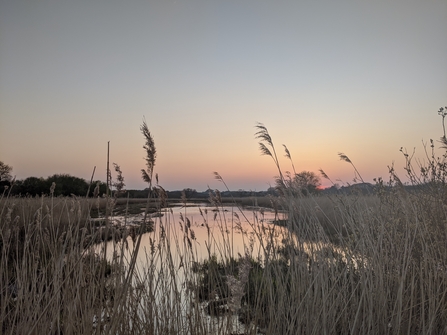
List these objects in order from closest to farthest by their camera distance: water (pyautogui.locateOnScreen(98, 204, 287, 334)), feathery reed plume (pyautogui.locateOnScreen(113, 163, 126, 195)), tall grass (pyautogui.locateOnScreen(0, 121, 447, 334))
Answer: feathery reed plume (pyautogui.locateOnScreen(113, 163, 126, 195)) → tall grass (pyautogui.locateOnScreen(0, 121, 447, 334)) → water (pyautogui.locateOnScreen(98, 204, 287, 334))

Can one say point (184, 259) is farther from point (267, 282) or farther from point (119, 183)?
point (119, 183)

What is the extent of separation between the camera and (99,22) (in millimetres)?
7941

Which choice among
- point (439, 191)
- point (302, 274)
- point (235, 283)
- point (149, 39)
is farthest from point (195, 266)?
point (149, 39)

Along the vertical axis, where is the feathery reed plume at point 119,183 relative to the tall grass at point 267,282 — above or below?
above

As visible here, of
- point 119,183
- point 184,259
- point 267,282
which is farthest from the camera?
point 184,259

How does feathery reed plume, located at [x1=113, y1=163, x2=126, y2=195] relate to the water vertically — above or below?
above

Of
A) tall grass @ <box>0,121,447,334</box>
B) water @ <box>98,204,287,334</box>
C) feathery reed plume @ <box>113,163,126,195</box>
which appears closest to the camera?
feathery reed plume @ <box>113,163,126,195</box>

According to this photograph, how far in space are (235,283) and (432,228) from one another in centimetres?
313

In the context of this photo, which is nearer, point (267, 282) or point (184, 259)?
point (267, 282)

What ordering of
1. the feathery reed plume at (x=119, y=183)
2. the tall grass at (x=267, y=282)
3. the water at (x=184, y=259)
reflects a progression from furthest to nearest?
the water at (x=184, y=259) → the tall grass at (x=267, y=282) → the feathery reed plume at (x=119, y=183)

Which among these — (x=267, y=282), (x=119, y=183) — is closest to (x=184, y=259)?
Answer: (x=267, y=282)

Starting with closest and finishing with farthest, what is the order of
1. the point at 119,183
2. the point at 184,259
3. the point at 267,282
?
the point at 119,183
the point at 267,282
the point at 184,259

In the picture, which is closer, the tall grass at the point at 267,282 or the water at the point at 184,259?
the tall grass at the point at 267,282

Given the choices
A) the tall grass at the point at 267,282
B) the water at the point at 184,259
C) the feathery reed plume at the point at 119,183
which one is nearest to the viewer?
the feathery reed plume at the point at 119,183
